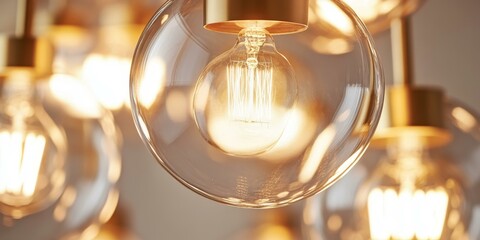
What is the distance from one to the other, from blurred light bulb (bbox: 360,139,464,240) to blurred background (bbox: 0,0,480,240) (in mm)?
462

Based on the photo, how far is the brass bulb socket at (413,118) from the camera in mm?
646

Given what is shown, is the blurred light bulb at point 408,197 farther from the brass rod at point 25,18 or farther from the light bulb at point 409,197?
the brass rod at point 25,18

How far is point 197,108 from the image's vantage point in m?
0.33

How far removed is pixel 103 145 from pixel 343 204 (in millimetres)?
184

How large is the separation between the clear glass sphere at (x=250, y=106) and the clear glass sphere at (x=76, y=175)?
1.05 feet

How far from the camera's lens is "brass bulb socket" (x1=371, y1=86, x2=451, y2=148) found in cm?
65

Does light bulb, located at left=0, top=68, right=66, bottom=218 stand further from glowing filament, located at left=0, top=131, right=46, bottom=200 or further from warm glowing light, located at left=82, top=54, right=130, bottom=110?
warm glowing light, located at left=82, top=54, right=130, bottom=110

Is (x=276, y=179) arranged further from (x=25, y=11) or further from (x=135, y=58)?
(x=25, y=11)

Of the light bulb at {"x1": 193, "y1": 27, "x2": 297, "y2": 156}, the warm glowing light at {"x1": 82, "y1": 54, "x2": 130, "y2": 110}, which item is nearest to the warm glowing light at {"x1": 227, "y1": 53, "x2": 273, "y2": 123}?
the light bulb at {"x1": 193, "y1": 27, "x2": 297, "y2": 156}

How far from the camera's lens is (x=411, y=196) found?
640 millimetres

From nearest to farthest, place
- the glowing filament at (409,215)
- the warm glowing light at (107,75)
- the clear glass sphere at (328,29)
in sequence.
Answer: the clear glass sphere at (328,29)
the glowing filament at (409,215)
the warm glowing light at (107,75)

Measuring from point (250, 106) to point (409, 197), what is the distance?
332 mm

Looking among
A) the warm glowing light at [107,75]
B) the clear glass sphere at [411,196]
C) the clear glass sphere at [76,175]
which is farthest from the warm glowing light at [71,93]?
the warm glowing light at [107,75]

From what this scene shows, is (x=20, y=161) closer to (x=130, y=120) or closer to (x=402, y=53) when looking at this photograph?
(x=402, y=53)
